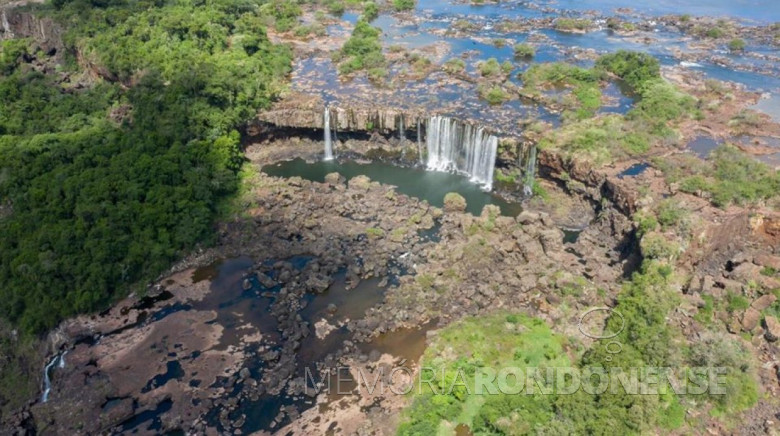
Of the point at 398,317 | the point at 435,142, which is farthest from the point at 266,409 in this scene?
the point at 435,142

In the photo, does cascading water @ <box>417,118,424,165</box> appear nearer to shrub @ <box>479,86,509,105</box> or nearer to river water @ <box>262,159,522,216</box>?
river water @ <box>262,159,522,216</box>

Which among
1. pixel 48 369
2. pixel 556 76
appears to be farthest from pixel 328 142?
pixel 48 369

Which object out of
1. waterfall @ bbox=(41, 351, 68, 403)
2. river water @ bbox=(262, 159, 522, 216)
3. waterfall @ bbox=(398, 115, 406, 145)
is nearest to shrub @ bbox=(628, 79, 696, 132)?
river water @ bbox=(262, 159, 522, 216)

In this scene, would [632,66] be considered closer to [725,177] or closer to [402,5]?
[725,177]

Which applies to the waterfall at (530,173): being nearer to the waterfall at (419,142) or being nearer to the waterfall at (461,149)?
the waterfall at (461,149)

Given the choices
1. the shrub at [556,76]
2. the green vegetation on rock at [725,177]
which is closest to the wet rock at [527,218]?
the green vegetation on rock at [725,177]
